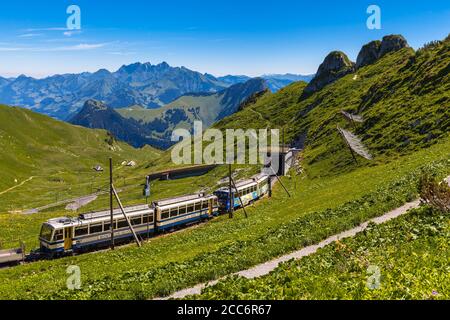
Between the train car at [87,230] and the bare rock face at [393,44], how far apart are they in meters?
171

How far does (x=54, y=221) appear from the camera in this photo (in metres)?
42.1

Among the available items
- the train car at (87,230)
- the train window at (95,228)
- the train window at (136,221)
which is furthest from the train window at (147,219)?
the train window at (95,228)

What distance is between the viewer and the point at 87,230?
43.2 m

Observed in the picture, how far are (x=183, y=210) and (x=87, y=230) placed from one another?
1531cm

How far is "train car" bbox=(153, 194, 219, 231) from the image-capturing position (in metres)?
51.7

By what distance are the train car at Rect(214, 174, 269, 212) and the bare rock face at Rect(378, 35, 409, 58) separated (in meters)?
138

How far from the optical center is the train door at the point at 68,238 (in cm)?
4141

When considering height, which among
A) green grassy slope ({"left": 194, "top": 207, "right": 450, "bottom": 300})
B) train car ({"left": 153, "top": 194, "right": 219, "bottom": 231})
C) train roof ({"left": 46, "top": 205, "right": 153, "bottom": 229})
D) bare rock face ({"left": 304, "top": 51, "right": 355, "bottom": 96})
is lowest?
train car ({"left": 153, "top": 194, "right": 219, "bottom": 231})

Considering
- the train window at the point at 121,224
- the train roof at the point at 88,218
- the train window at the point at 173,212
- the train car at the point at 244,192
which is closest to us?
the train roof at the point at 88,218

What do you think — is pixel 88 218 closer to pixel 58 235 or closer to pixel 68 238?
pixel 68 238

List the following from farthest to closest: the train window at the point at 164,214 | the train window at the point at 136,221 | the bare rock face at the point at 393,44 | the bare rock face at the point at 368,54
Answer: the bare rock face at the point at 368,54 < the bare rock face at the point at 393,44 < the train window at the point at 164,214 < the train window at the point at 136,221

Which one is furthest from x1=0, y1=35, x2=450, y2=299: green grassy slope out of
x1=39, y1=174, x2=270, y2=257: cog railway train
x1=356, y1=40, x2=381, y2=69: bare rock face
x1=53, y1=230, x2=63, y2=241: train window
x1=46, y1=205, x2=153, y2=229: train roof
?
x1=356, y1=40, x2=381, y2=69: bare rock face

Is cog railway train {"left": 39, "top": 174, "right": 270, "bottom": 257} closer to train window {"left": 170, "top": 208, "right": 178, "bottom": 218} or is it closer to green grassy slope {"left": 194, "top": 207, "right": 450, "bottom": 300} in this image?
train window {"left": 170, "top": 208, "right": 178, "bottom": 218}

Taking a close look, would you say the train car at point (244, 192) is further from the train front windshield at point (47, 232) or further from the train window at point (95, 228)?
the train front windshield at point (47, 232)
